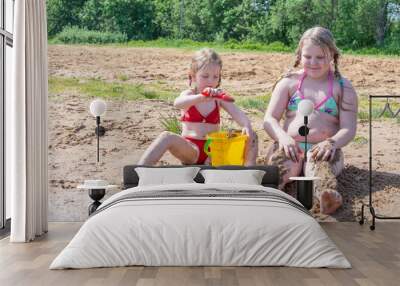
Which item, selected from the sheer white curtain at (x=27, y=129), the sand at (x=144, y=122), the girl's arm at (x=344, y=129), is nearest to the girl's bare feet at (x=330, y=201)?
the sand at (x=144, y=122)

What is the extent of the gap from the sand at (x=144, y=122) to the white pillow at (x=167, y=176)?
51 cm

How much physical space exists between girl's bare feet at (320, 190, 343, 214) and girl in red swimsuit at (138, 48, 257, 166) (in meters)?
0.86

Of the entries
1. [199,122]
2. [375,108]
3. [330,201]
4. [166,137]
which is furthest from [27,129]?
[375,108]

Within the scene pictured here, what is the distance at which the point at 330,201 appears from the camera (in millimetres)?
6949

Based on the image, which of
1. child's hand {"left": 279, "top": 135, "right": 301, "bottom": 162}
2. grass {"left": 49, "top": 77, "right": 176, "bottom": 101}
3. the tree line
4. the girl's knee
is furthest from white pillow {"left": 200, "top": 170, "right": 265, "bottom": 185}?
the tree line

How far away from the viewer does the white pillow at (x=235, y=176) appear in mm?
6332

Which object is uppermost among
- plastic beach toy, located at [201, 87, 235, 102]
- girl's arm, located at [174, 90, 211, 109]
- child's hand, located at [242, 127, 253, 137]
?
plastic beach toy, located at [201, 87, 235, 102]

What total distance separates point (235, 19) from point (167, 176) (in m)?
2.32

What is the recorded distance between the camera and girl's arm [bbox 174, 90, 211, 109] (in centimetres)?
700

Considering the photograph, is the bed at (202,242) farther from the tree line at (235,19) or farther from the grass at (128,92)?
the tree line at (235,19)

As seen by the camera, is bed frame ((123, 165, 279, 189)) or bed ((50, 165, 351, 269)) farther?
bed frame ((123, 165, 279, 189))

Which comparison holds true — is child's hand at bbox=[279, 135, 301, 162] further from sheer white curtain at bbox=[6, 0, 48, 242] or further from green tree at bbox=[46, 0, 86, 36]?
green tree at bbox=[46, 0, 86, 36]

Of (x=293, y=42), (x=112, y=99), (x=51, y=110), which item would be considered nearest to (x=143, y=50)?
(x=112, y=99)

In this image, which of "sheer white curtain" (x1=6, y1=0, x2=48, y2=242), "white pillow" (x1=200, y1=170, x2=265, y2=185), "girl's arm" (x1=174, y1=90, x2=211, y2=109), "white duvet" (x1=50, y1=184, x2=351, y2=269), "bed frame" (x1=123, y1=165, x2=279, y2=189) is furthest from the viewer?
"girl's arm" (x1=174, y1=90, x2=211, y2=109)
